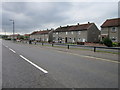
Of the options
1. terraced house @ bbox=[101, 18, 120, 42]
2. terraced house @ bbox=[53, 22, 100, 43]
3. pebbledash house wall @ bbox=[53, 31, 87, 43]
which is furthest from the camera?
pebbledash house wall @ bbox=[53, 31, 87, 43]

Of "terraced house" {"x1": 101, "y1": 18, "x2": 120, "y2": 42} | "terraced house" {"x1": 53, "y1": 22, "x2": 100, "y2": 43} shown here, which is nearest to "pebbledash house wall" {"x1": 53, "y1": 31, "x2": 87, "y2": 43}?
"terraced house" {"x1": 53, "y1": 22, "x2": 100, "y2": 43}

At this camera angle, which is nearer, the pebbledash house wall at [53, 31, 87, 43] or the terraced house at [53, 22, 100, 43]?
the terraced house at [53, 22, 100, 43]

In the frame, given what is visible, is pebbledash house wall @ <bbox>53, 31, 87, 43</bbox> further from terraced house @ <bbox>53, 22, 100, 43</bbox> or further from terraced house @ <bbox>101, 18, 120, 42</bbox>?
terraced house @ <bbox>101, 18, 120, 42</bbox>

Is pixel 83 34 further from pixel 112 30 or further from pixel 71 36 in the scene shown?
pixel 112 30

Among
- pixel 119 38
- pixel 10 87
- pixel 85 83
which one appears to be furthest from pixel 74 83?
pixel 119 38

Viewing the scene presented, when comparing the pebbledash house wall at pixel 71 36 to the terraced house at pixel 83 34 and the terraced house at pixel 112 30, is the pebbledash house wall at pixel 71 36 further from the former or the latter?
the terraced house at pixel 112 30

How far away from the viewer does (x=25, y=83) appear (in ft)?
14.0

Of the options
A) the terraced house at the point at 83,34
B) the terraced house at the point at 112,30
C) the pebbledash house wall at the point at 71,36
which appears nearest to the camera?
the terraced house at the point at 112,30

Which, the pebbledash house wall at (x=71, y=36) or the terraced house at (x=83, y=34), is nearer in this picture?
the terraced house at (x=83, y=34)

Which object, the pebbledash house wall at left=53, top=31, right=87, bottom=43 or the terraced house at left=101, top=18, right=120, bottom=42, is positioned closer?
the terraced house at left=101, top=18, right=120, bottom=42

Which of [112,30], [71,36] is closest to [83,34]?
[71,36]

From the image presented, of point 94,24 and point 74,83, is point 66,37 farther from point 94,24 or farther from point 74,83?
point 74,83

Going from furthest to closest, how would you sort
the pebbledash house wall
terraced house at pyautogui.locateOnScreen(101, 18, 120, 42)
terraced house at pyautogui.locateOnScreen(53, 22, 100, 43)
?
the pebbledash house wall → terraced house at pyautogui.locateOnScreen(53, 22, 100, 43) → terraced house at pyautogui.locateOnScreen(101, 18, 120, 42)

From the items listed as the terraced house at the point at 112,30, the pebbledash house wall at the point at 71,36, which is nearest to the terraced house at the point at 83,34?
the pebbledash house wall at the point at 71,36
